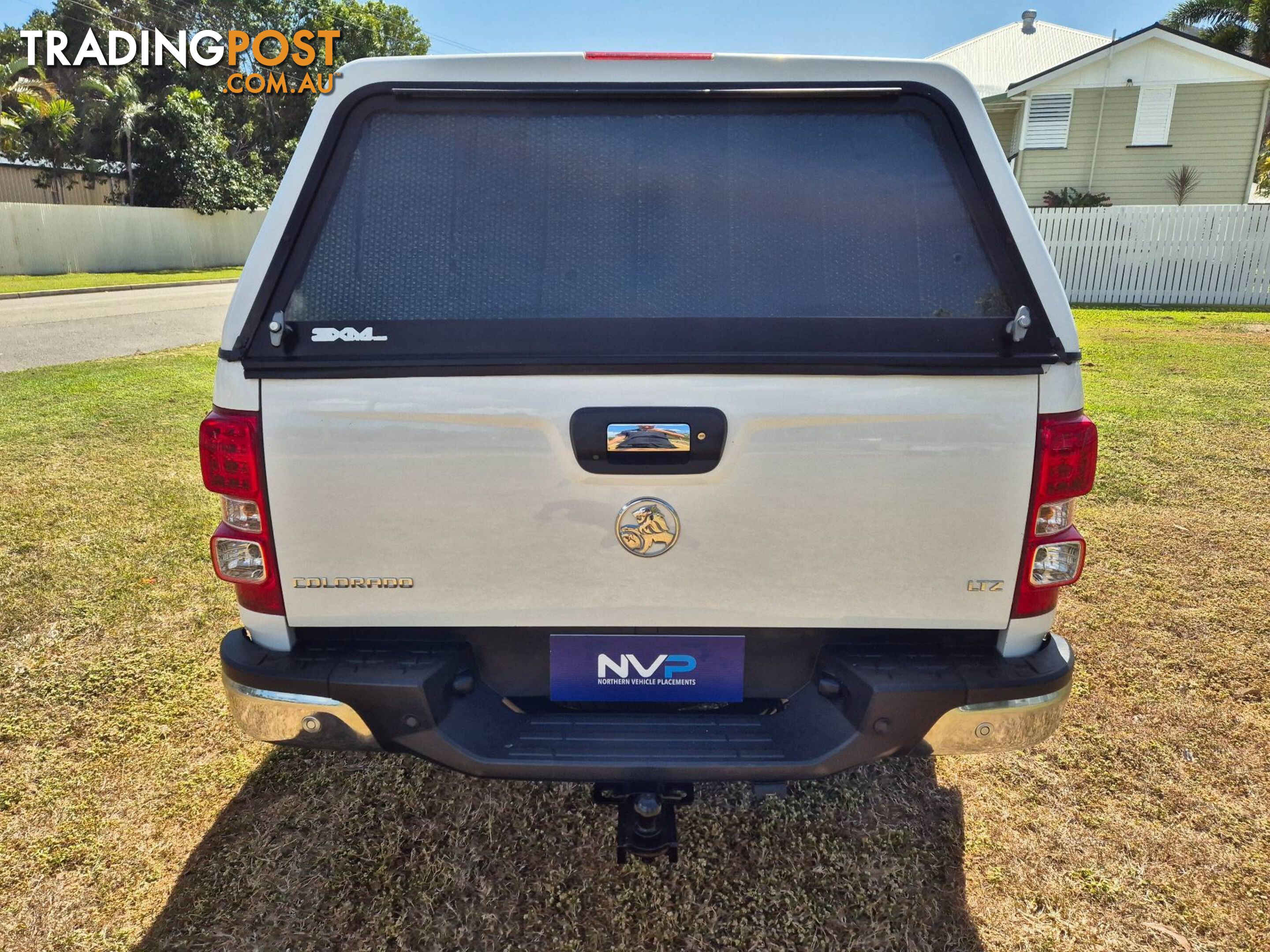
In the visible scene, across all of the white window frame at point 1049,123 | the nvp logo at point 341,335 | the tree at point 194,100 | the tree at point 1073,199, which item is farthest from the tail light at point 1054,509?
the tree at point 194,100

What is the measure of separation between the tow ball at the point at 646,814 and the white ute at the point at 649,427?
2 cm

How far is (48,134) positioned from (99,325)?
19.4 m

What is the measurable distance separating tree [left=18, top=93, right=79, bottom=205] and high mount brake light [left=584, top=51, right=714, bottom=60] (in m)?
32.8

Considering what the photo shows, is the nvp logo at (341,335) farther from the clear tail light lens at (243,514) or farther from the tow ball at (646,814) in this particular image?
the tow ball at (646,814)

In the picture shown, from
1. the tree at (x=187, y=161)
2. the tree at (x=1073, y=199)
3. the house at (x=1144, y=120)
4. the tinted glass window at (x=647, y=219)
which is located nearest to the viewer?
the tinted glass window at (x=647, y=219)

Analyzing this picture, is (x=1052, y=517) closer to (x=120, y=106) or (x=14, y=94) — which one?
(x=120, y=106)

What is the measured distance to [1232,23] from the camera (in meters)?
31.1

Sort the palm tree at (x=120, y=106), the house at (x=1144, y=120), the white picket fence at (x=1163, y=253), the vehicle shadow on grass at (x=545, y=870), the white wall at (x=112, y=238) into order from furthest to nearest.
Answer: the palm tree at (x=120, y=106), the white wall at (x=112, y=238), the house at (x=1144, y=120), the white picket fence at (x=1163, y=253), the vehicle shadow on grass at (x=545, y=870)

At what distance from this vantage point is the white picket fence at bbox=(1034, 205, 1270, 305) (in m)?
15.9

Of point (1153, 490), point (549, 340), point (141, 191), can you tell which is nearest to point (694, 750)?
point (549, 340)

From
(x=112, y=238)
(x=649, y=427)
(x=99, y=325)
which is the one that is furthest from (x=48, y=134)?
(x=649, y=427)

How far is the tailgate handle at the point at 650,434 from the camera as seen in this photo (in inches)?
72.6

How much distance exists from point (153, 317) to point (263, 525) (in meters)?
15.2

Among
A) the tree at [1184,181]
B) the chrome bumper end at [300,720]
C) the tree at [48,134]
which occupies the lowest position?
the chrome bumper end at [300,720]
